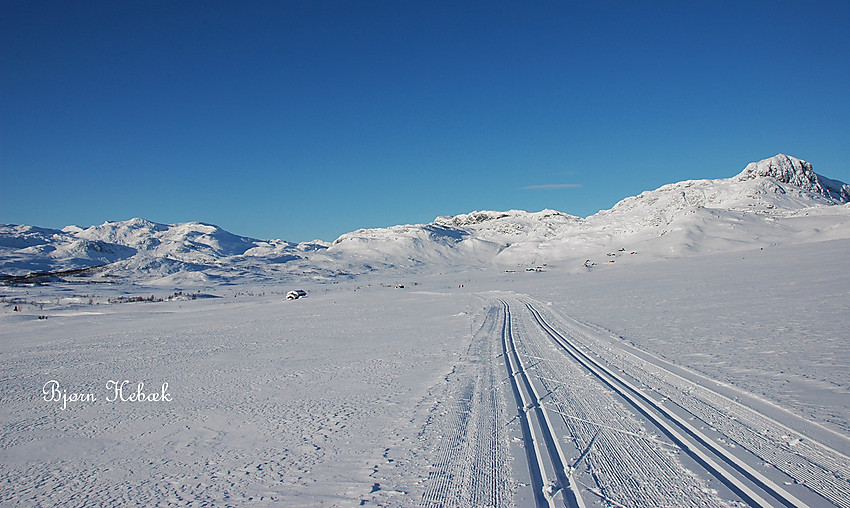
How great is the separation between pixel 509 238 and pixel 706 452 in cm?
14704

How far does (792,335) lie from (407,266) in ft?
317

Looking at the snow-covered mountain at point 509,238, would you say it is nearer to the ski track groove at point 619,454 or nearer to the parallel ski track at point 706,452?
the parallel ski track at point 706,452

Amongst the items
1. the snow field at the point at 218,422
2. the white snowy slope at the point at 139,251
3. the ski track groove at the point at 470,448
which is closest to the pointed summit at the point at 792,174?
the white snowy slope at the point at 139,251

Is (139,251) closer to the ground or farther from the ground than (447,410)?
farther from the ground

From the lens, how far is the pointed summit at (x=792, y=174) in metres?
145

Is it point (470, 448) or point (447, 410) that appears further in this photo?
point (447, 410)

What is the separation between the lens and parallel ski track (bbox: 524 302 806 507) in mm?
3916

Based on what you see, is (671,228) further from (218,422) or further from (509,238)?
(218,422)

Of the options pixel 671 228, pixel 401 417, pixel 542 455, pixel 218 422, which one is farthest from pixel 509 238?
pixel 542 455

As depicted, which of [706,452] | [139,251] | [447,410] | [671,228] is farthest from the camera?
[139,251]

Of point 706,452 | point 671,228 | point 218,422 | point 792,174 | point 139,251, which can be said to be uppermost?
point 792,174

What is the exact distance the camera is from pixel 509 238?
150 m

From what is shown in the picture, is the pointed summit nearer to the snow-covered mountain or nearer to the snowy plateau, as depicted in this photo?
the snow-covered mountain

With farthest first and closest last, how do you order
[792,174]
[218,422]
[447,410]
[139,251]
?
1. [792,174]
2. [139,251]
3. [447,410]
4. [218,422]
